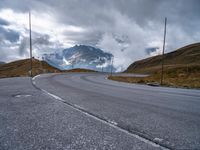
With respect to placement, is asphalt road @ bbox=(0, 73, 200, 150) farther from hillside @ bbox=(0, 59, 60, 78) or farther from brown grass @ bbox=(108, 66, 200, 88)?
hillside @ bbox=(0, 59, 60, 78)

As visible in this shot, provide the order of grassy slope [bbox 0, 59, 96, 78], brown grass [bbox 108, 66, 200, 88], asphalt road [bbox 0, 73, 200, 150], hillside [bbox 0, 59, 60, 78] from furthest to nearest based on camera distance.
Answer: hillside [bbox 0, 59, 60, 78] → grassy slope [bbox 0, 59, 96, 78] → brown grass [bbox 108, 66, 200, 88] → asphalt road [bbox 0, 73, 200, 150]

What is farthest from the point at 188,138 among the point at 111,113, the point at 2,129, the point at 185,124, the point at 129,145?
the point at 2,129

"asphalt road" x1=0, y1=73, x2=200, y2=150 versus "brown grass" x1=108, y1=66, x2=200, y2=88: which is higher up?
"asphalt road" x1=0, y1=73, x2=200, y2=150

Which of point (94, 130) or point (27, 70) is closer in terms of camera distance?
point (94, 130)

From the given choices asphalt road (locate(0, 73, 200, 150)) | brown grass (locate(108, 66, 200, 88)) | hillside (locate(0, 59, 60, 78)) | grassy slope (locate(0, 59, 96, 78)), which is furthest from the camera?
hillside (locate(0, 59, 60, 78))

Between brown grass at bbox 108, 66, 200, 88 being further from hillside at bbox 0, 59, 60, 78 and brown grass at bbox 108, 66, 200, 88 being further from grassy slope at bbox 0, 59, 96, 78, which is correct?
hillside at bbox 0, 59, 60, 78

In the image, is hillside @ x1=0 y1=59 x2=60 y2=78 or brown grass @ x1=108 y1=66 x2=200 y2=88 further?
hillside @ x1=0 y1=59 x2=60 y2=78

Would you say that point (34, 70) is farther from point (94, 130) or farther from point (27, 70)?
point (94, 130)

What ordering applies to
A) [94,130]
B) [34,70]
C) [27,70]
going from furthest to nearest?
[27,70], [34,70], [94,130]

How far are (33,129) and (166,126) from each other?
10.3 feet

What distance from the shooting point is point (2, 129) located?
Result: 12.3 ft

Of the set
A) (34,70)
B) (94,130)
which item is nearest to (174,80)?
(94,130)

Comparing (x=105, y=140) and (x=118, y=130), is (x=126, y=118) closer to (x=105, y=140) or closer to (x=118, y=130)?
(x=118, y=130)

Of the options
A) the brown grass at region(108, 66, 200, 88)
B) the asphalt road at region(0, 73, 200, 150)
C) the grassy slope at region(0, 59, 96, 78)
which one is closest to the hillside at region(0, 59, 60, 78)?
the grassy slope at region(0, 59, 96, 78)
